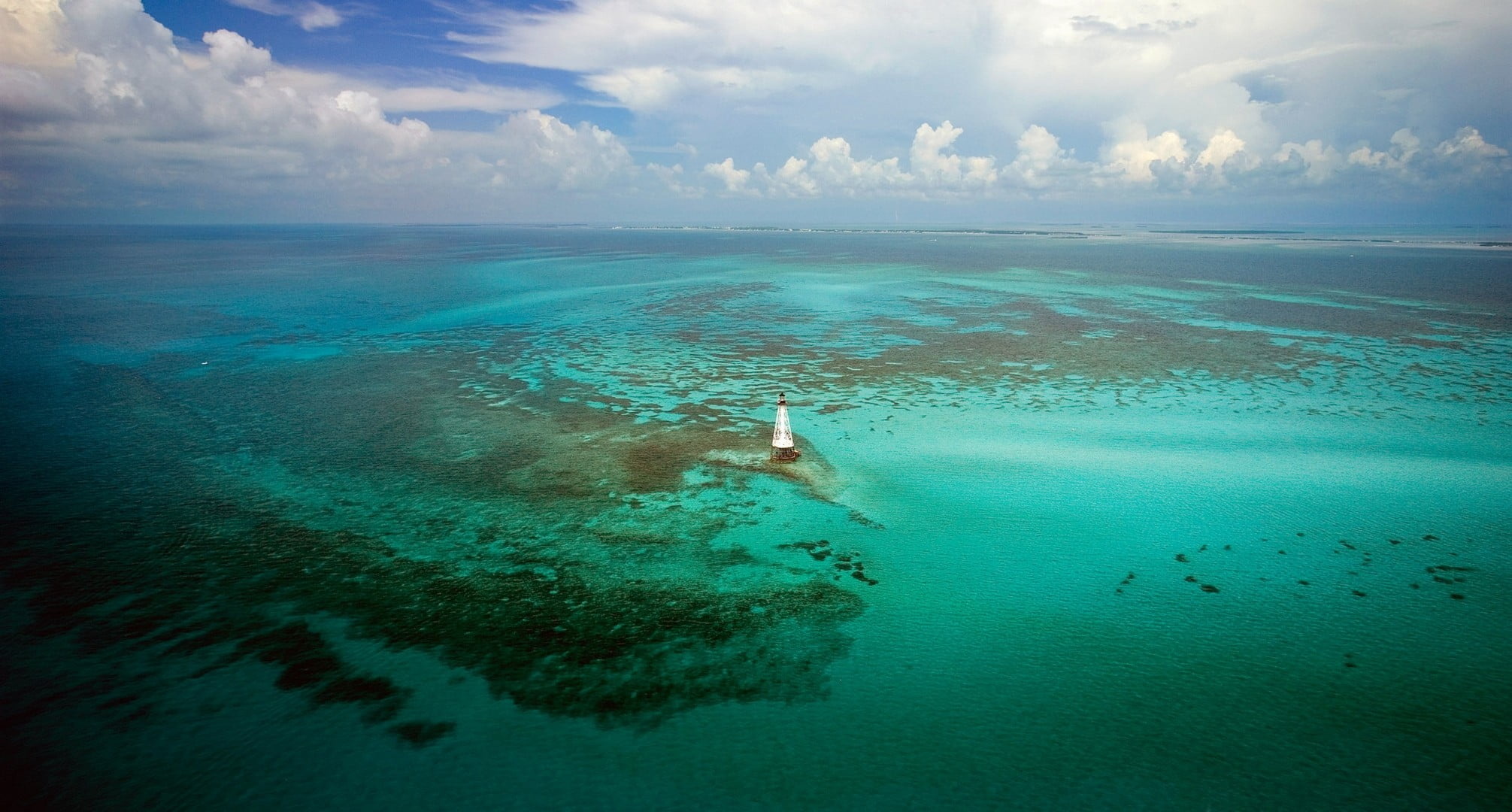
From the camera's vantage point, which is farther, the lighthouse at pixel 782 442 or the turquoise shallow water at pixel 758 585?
the lighthouse at pixel 782 442

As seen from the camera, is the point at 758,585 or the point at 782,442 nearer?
the point at 758,585

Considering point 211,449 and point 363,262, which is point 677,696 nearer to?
point 211,449

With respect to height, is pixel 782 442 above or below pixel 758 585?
above

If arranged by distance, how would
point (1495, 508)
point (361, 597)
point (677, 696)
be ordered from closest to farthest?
1. point (677, 696)
2. point (361, 597)
3. point (1495, 508)

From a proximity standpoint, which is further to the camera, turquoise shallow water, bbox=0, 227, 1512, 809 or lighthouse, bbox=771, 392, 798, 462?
lighthouse, bbox=771, 392, 798, 462

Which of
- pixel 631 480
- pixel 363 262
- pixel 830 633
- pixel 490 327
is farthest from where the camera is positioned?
pixel 363 262

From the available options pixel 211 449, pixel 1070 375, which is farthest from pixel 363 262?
pixel 1070 375

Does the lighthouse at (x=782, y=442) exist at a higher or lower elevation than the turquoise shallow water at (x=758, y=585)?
higher

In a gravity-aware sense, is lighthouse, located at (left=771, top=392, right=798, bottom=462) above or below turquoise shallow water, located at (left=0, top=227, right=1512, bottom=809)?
above
